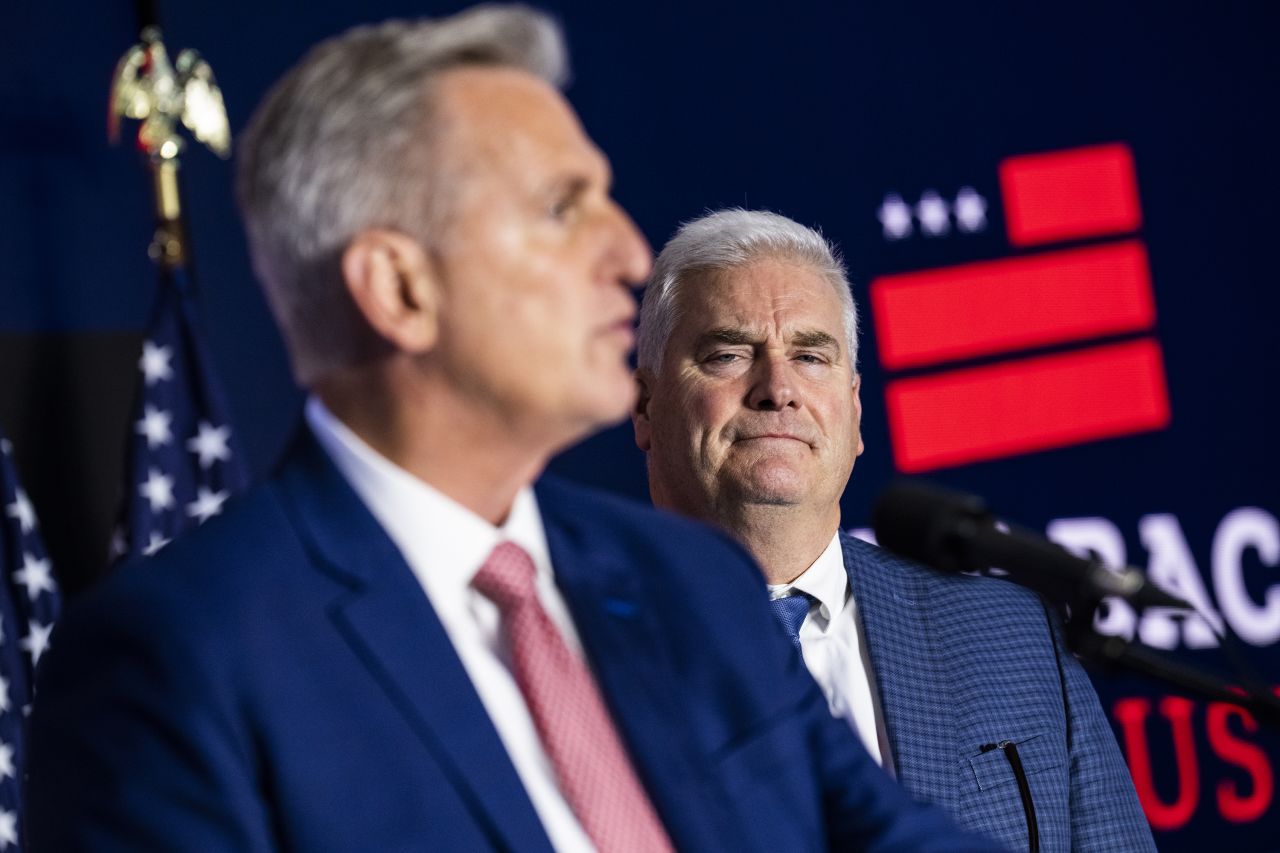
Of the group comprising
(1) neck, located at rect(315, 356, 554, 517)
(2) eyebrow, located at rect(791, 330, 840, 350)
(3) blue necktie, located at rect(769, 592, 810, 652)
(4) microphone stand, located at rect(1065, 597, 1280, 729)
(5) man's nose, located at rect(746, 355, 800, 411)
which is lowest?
(3) blue necktie, located at rect(769, 592, 810, 652)

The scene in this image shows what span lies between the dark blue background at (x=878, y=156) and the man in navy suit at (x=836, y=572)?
1619mm

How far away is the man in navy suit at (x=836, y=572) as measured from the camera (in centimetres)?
178

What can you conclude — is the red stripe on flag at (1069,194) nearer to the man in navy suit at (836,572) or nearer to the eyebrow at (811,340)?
the man in navy suit at (836,572)

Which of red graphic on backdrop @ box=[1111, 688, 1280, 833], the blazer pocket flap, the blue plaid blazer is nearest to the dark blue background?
red graphic on backdrop @ box=[1111, 688, 1280, 833]

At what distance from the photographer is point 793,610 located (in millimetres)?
1897

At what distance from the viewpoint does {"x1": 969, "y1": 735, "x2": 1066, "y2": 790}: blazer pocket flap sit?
1.78 metres

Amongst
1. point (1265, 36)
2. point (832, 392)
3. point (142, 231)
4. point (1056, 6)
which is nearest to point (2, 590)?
point (142, 231)

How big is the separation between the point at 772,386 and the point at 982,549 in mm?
988

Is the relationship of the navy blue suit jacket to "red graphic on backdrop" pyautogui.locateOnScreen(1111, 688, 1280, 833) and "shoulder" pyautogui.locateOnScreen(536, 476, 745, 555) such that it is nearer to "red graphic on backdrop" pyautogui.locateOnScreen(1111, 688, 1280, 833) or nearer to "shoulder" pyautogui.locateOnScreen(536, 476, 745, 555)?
"shoulder" pyautogui.locateOnScreen(536, 476, 745, 555)

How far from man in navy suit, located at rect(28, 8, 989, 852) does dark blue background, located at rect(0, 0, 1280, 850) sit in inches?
95.2

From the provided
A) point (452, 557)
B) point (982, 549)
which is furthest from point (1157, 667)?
point (452, 557)

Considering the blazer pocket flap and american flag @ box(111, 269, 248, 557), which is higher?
american flag @ box(111, 269, 248, 557)

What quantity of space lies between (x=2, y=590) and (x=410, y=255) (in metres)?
2.27

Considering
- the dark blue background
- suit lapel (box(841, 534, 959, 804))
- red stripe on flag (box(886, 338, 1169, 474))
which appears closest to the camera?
suit lapel (box(841, 534, 959, 804))
